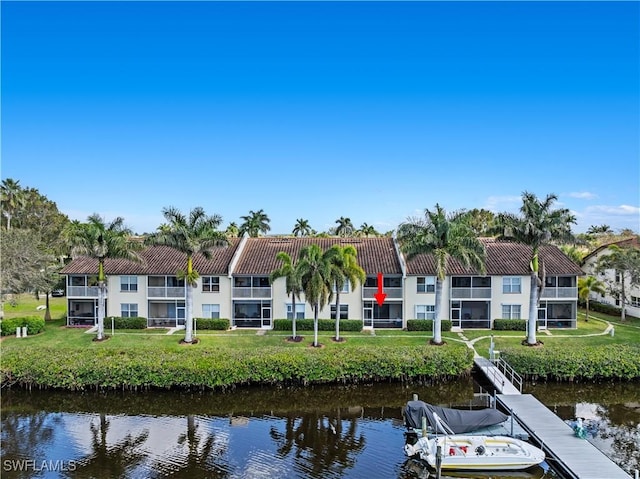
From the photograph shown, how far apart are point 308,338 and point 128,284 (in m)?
17.3

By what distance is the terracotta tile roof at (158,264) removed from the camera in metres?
43.5

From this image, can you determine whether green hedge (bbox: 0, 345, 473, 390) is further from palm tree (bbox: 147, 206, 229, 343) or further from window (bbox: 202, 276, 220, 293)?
window (bbox: 202, 276, 220, 293)

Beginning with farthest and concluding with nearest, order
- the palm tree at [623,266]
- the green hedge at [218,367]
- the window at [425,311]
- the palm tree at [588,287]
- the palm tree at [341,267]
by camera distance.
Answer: the palm tree at [588,287], the palm tree at [623,266], the window at [425,311], the palm tree at [341,267], the green hedge at [218,367]

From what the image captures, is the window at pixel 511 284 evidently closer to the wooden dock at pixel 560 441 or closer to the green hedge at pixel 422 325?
the green hedge at pixel 422 325

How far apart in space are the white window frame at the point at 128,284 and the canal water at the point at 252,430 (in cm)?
1513

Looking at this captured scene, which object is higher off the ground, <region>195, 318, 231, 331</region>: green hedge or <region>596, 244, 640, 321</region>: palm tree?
<region>596, 244, 640, 321</region>: palm tree

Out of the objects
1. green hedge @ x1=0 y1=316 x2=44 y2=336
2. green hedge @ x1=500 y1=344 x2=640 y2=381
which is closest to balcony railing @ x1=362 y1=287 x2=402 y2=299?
green hedge @ x1=500 y1=344 x2=640 y2=381

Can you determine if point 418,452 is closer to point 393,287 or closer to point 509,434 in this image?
point 509,434

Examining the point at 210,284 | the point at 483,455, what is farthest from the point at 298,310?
the point at 483,455

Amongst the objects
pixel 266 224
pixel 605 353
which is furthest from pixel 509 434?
pixel 266 224

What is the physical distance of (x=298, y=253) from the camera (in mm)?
45719

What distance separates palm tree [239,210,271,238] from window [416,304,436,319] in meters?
46.8

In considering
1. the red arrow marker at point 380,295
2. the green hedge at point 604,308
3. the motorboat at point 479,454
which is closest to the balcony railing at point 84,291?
the red arrow marker at point 380,295

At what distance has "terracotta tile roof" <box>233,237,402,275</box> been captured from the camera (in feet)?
143
